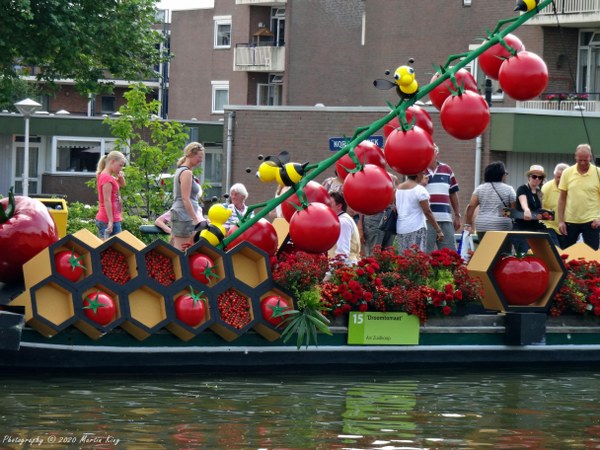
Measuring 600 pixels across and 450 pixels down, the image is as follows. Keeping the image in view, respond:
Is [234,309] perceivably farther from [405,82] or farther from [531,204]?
[531,204]

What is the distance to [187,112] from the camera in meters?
62.1

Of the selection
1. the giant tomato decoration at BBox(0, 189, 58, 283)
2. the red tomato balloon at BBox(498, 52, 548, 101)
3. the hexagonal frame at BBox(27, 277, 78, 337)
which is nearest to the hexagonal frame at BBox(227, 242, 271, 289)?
the hexagonal frame at BBox(27, 277, 78, 337)

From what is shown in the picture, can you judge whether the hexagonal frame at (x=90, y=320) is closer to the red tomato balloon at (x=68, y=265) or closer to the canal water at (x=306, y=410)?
the red tomato balloon at (x=68, y=265)

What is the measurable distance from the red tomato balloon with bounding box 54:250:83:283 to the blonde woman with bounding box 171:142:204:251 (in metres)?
2.75

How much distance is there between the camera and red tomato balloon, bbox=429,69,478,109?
12859 mm

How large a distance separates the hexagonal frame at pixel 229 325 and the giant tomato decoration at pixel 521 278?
2.53 metres

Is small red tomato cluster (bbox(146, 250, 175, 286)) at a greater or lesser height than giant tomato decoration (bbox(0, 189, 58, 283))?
lesser

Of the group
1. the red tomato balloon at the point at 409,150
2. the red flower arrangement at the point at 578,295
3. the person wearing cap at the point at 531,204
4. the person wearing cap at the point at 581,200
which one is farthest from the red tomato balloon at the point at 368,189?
the person wearing cap at the point at 581,200

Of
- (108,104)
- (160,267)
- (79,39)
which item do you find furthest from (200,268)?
(108,104)

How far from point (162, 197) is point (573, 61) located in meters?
18.9

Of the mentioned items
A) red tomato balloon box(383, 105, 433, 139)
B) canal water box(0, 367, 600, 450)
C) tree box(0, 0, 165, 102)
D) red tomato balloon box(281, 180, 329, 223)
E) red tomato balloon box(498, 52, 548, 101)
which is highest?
tree box(0, 0, 165, 102)

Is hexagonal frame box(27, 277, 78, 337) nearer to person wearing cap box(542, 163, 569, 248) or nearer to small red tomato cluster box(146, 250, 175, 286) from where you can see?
small red tomato cluster box(146, 250, 175, 286)

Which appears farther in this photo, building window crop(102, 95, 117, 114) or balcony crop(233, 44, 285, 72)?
building window crop(102, 95, 117, 114)

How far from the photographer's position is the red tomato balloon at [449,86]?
12.9m
